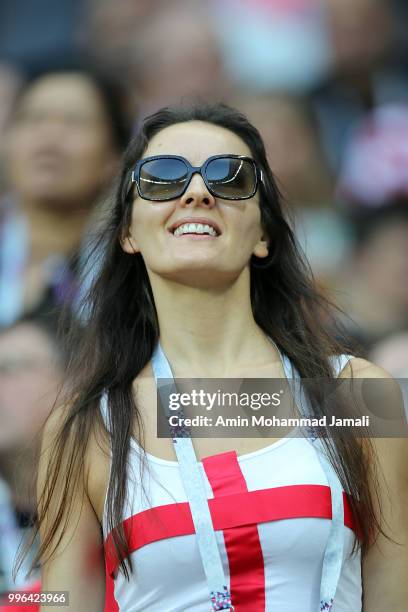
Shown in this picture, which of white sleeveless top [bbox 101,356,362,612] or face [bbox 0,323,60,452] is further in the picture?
face [bbox 0,323,60,452]

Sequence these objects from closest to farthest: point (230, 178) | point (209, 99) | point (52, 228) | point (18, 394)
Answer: point (230, 178), point (18, 394), point (209, 99), point (52, 228)

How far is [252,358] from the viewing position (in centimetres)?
216

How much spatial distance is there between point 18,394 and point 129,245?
1.02 meters

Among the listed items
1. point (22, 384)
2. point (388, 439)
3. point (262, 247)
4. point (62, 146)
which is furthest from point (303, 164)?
point (388, 439)

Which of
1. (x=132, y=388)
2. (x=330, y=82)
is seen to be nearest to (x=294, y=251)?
(x=132, y=388)

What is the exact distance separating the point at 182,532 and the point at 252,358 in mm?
454

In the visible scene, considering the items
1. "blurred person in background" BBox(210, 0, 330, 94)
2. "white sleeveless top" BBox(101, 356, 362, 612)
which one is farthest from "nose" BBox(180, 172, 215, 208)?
"blurred person in background" BBox(210, 0, 330, 94)

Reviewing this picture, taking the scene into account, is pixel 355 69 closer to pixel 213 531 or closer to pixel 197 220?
Answer: pixel 197 220

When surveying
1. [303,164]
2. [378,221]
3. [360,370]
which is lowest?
[360,370]

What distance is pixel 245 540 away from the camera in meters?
1.87

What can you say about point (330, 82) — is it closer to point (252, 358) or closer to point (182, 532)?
point (252, 358)

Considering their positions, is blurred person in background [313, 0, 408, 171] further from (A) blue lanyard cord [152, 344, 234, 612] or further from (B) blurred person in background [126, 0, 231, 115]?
(A) blue lanyard cord [152, 344, 234, 612]

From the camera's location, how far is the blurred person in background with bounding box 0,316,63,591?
285cm

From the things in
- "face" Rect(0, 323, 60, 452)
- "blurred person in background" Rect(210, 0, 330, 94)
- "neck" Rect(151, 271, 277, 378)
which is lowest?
"neck" Rect(151, 271, 277, 378)
